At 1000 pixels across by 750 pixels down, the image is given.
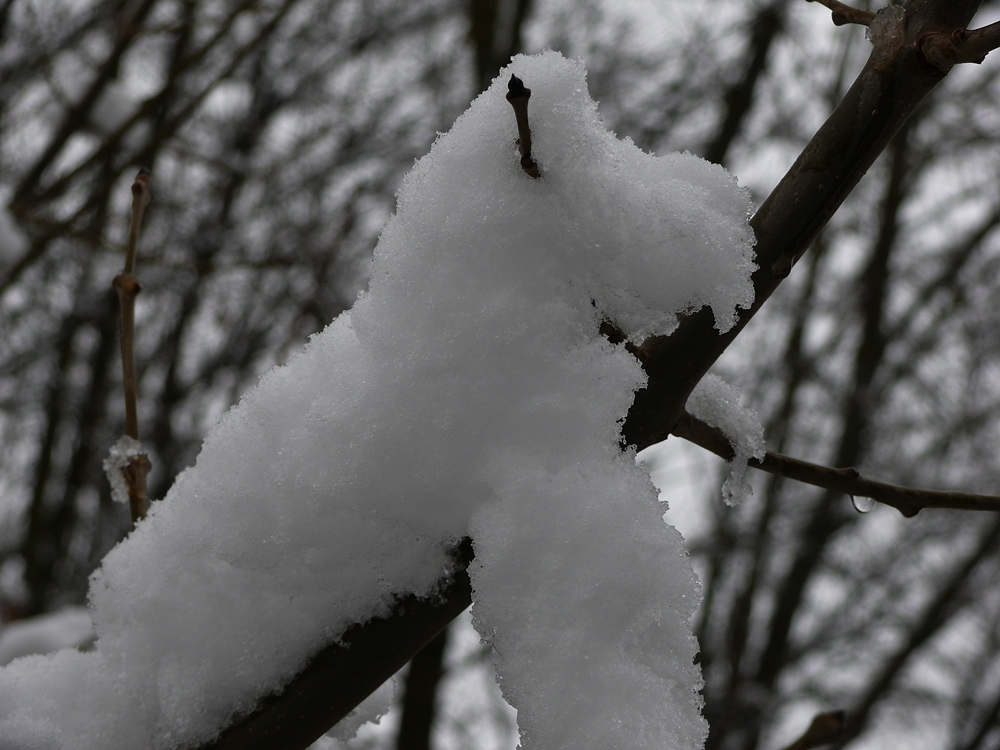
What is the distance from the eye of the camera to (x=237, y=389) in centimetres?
→ 533

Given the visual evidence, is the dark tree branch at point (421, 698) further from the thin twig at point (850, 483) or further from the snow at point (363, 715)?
the thin twig at point (850, 483)

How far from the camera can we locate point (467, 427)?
0.65 m

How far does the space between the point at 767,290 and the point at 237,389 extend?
5.00m

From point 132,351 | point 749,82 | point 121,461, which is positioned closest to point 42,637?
point 121,461

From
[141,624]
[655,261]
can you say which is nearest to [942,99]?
[655,261]

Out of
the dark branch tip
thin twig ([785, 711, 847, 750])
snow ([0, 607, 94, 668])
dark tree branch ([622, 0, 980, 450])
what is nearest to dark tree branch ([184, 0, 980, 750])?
dark tree branch ([622, 0, 980, 450])

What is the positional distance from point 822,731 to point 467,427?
68cm

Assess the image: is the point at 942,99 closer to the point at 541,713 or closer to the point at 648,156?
the point at 648,156

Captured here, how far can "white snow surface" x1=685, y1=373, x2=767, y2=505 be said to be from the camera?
817mm

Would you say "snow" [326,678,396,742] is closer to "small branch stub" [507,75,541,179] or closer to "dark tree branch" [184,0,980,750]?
"dark tree branch" [184,0,980,750]

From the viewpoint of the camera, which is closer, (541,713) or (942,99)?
(541,713)

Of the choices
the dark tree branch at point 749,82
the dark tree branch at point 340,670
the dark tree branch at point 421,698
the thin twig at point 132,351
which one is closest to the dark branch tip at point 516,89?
the dark tree branch at point 340,670

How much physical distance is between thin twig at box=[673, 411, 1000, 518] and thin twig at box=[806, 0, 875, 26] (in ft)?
1.35

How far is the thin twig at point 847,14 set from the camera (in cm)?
76
